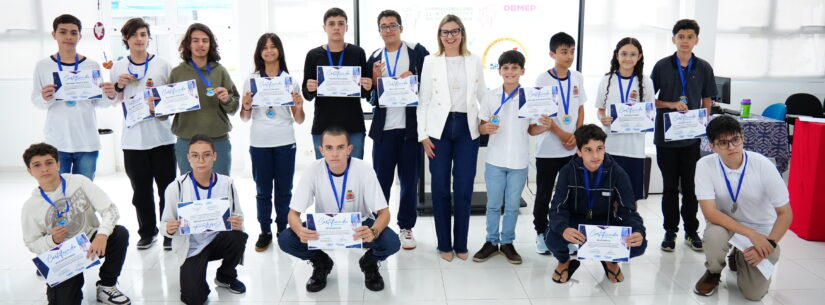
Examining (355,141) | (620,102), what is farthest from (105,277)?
(620,102)

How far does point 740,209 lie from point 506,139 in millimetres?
1315

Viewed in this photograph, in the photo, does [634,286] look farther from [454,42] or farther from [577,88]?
[454,42]

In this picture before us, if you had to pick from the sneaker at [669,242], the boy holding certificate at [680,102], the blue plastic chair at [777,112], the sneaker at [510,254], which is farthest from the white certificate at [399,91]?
the blue plastic chair at [777,112]

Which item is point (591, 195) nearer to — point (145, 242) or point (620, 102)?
point (620, 102)

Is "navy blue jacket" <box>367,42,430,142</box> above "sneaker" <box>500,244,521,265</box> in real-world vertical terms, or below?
above

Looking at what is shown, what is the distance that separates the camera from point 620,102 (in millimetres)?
3725

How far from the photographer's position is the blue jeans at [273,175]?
3.82m

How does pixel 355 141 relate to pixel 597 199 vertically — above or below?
above

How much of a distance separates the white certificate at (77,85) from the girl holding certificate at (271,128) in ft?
2.92

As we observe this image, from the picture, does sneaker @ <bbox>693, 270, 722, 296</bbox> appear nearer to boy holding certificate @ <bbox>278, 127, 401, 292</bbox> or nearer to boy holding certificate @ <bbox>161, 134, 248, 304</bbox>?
boy holding certificate @ <bbox>278, 127, 401, 292</bbox>

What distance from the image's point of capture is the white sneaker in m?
4.00

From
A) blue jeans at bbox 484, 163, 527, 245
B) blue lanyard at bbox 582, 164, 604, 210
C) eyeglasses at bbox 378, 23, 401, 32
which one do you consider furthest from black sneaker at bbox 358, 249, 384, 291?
eyeglasses at bbox 378, 23, 401, 32

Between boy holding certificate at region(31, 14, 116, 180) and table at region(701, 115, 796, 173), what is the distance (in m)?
4.66

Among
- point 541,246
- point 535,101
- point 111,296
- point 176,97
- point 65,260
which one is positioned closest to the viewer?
point 65,260
